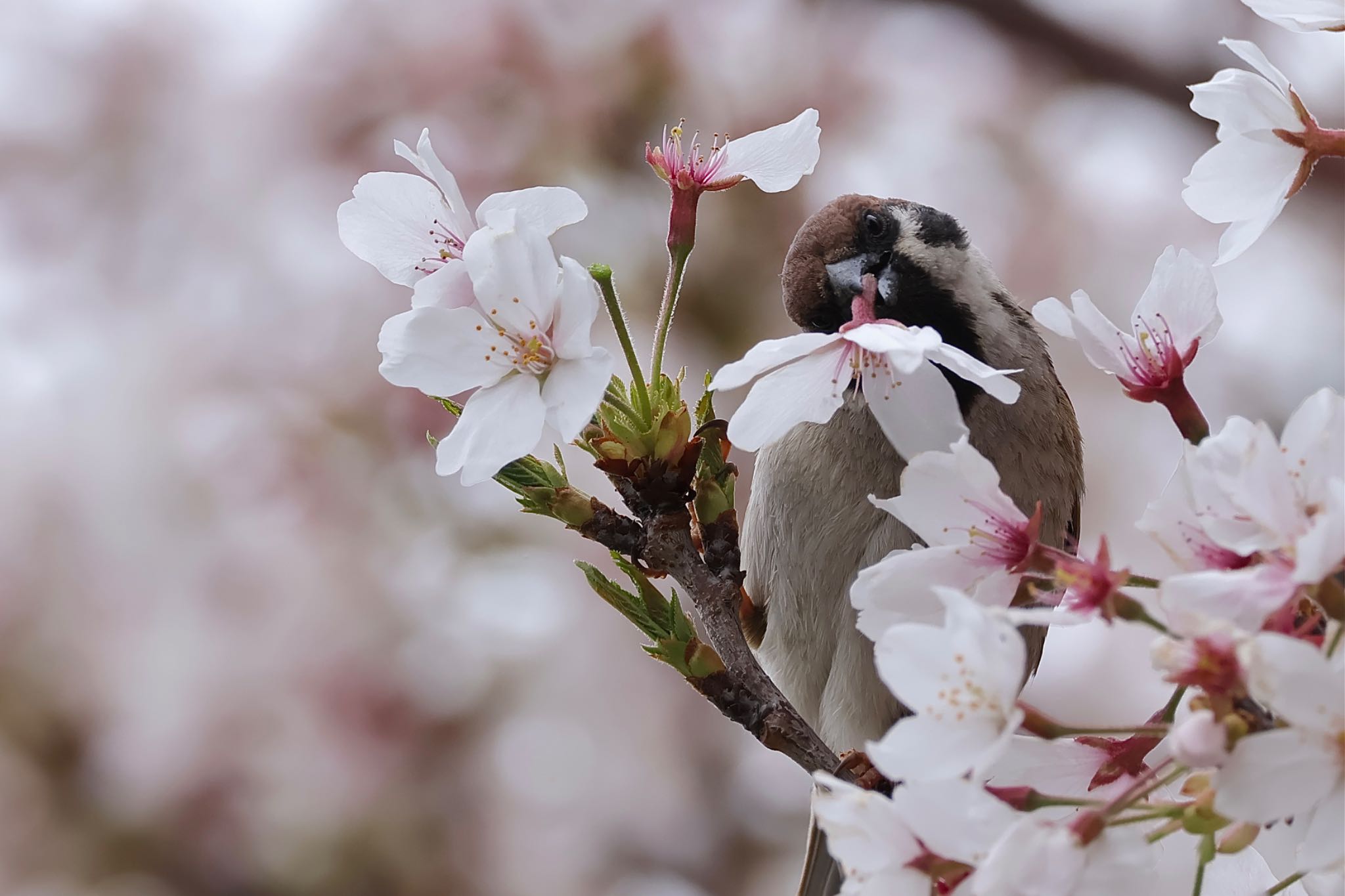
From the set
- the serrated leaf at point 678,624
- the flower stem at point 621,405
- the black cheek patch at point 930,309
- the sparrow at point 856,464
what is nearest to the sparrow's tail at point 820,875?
the sparrow at point 856,464

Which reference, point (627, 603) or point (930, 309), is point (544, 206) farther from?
point (930, 309)

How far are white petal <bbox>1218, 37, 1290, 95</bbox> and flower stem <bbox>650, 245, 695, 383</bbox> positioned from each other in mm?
324

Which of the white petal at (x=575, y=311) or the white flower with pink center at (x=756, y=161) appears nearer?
the white petal at (x=575, y=311)

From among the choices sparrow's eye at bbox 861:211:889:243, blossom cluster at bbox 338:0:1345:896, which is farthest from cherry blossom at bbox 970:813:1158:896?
sparrow's eye at bbox 861:211:889:243

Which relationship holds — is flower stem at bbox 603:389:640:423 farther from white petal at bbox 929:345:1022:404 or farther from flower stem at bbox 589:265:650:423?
white petal at bbox 929:345:1022:404

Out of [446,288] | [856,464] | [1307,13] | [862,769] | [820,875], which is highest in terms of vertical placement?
[1307,13]

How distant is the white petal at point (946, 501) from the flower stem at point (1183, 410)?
0.42ft

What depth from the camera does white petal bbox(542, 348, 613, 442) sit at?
0.64 m

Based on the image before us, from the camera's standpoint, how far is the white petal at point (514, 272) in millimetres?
667

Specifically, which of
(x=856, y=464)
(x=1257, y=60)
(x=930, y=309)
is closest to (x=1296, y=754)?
(x=1257, y=60)

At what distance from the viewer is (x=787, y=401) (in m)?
0.69

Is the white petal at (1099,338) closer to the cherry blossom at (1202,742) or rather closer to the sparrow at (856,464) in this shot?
the cherry blossom at (1202,742)

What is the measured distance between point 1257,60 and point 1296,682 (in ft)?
1.13

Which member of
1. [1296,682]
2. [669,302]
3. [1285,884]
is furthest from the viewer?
[669,302]
